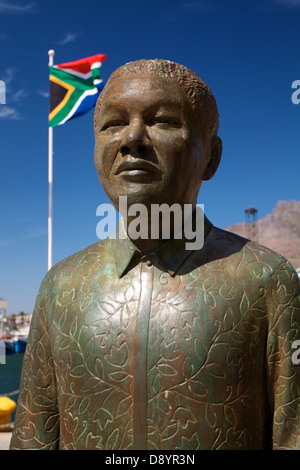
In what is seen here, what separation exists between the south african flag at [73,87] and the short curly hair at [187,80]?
8.58m

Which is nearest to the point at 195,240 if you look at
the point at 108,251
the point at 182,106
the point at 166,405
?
the point at 108,251

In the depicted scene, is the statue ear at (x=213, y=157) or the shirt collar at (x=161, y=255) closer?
the shirt collar at (x=161, y=255)

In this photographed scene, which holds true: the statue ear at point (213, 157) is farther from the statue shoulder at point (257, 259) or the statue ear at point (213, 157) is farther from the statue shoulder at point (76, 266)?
the statue shoulder at point (76, 266)

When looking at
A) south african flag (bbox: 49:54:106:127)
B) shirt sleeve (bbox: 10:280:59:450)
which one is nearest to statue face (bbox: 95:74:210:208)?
shirt sleeve (bbox: 10:280:59:450)

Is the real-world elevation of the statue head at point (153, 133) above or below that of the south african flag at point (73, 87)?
below

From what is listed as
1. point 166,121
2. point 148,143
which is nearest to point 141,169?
point 148,143

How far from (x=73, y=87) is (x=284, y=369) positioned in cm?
996

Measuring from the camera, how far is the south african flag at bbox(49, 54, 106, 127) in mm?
10656

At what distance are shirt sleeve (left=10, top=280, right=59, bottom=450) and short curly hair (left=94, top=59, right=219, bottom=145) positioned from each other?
1159 millimetres

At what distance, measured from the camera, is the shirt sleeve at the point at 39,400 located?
2.35 m

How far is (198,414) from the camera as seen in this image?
199 centimetres

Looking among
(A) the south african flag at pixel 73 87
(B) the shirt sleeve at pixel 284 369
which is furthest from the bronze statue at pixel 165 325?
(A) the south african flag at pixel 73 87
